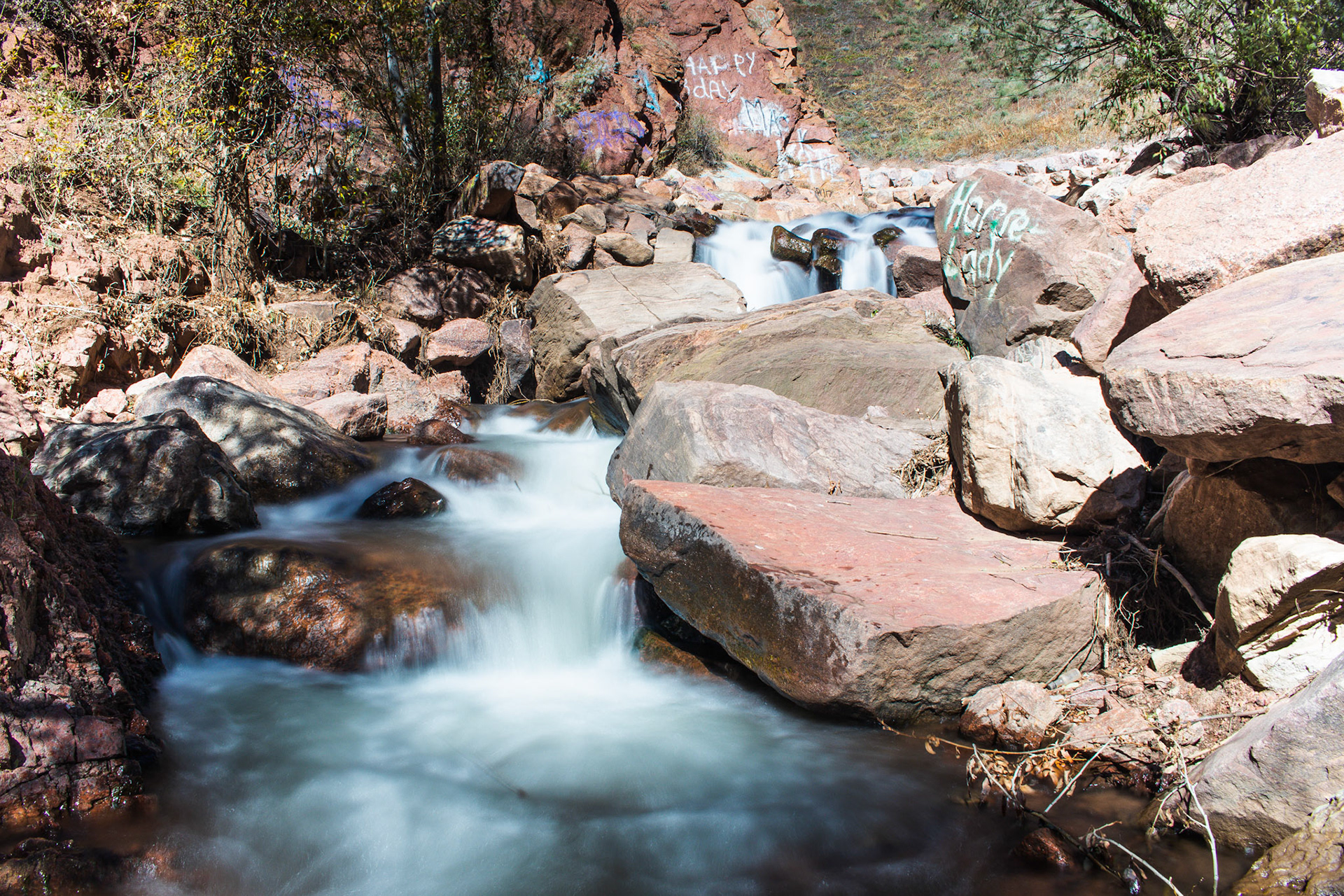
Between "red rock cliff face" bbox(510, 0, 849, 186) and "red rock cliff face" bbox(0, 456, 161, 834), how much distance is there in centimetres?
1152

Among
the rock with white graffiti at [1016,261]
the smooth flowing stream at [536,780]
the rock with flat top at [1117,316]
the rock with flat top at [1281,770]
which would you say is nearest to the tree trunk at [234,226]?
the smooth flowing stream at [536,780]

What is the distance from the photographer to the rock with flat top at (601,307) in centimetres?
770

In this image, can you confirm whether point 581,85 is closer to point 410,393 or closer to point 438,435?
point 410,393

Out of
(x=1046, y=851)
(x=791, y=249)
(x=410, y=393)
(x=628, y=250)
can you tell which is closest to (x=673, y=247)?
(x=628, y=250)

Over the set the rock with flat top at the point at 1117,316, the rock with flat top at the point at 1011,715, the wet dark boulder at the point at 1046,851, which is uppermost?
the rock with flat top at the point at 1117,316

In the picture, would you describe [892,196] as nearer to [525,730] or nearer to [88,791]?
[525,730]

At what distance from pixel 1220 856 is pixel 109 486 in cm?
517

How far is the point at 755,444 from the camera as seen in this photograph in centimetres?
420

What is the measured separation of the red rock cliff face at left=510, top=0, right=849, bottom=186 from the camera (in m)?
14.2

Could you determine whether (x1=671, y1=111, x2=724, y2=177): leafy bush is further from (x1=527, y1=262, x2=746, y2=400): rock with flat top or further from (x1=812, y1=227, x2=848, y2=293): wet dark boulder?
(x1=527, y1=262, x2=746, y2=400): rock with flat top

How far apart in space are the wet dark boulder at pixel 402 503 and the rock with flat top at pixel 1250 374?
3966 mm

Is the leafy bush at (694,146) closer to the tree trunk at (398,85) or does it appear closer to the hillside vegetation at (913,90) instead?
the hillside vegetation at (913,90)

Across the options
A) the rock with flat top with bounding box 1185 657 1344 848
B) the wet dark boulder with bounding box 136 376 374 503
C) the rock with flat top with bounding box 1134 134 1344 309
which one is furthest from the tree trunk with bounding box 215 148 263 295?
the rock with flat top with bounding box 1185 657 1344 848

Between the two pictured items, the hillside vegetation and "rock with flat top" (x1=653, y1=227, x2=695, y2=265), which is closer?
"rock with flat top" (x1=653, y1=227, x2=695, y2=265)
